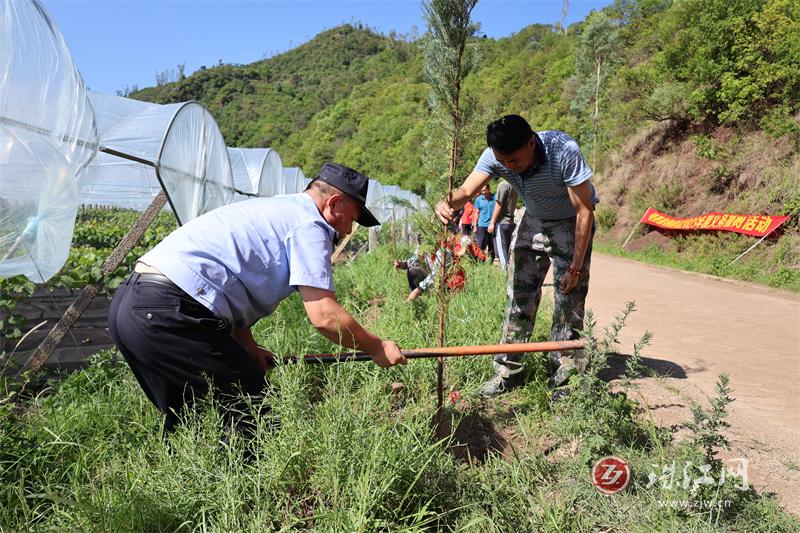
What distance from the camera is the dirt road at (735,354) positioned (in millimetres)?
2839

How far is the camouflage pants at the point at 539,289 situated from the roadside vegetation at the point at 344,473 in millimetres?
522

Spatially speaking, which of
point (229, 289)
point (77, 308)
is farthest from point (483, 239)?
point (229, 289)

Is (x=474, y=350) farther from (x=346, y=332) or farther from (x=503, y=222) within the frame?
(x=503, y=222)

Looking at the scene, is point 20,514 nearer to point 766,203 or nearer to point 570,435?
point 570,435

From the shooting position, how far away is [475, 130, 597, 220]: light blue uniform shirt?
117 inches

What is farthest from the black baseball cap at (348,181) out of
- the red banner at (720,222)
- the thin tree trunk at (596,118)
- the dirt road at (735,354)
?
the thin tree trunk at (596,118)

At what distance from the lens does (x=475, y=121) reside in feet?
10.2

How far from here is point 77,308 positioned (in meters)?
3.33

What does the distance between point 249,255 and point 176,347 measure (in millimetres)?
482

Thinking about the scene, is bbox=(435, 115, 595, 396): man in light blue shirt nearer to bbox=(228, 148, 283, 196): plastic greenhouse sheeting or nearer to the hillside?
the hillside

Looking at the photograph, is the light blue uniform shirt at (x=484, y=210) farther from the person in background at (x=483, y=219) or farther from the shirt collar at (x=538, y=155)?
the shirt collar at (x=538, y=155)

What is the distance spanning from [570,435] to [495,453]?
1.33 feet

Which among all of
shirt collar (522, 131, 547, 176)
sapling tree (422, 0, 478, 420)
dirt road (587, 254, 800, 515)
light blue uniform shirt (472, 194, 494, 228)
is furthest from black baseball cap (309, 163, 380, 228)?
light blue uniform shirt (472, 194, 494, 228)

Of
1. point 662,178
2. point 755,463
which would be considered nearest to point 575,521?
point 755,463
